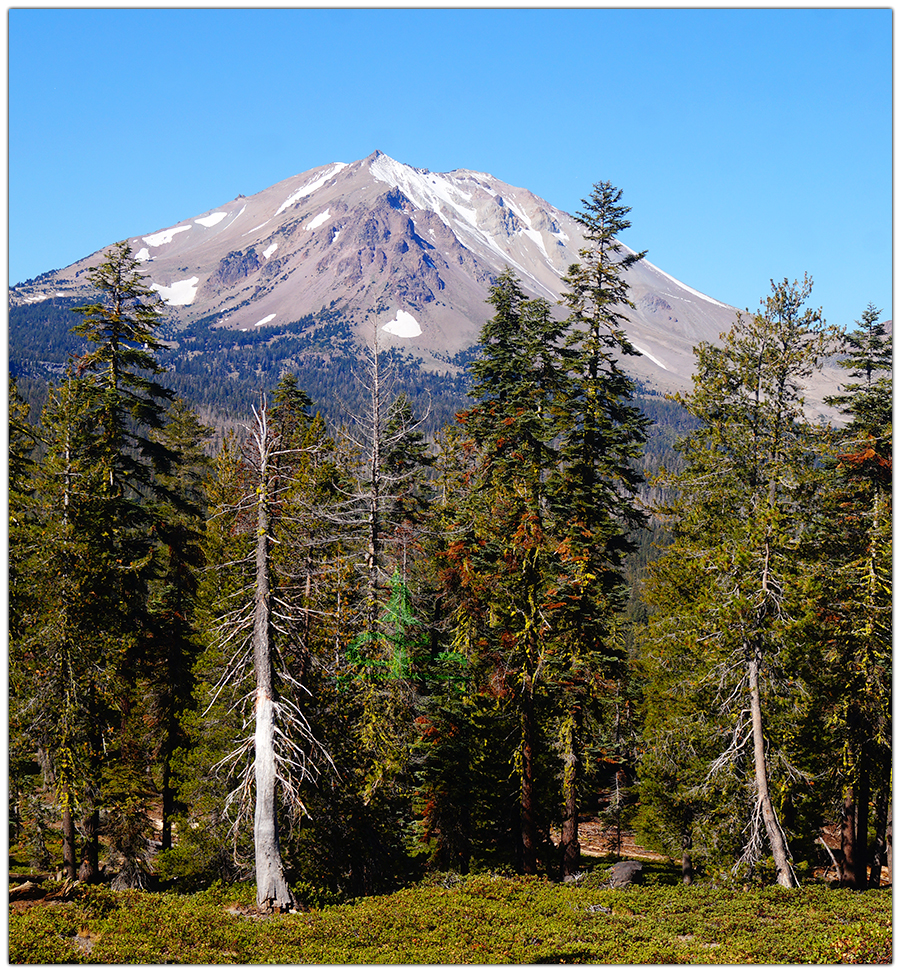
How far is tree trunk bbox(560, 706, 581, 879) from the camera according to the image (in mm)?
19094

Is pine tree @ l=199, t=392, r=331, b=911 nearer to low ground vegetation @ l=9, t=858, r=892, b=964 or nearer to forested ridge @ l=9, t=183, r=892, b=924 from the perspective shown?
forested ridge @ l=9, t=183, r=892, b=924

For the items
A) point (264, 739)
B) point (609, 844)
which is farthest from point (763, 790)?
point (609, 844)

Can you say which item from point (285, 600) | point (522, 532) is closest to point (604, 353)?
point (522, 532)

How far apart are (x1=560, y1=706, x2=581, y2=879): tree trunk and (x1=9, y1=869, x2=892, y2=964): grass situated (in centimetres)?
279

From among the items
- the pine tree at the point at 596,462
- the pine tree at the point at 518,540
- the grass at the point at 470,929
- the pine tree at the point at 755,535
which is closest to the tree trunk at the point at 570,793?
the pine tree at the point at 596,462

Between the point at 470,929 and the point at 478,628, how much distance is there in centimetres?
820

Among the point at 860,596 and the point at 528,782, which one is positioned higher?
the point at 860,596

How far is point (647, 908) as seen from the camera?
1612 centimetres

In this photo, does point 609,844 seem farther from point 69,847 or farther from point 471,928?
point 471,928

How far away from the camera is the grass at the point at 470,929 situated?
458 inches

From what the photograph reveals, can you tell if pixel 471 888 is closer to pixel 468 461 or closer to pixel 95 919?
pixel 95 919

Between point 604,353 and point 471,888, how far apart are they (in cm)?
1394

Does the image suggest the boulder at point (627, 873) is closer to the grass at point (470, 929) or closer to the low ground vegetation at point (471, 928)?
the low ground vegetation at point (471, 928)

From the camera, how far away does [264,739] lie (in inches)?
589
